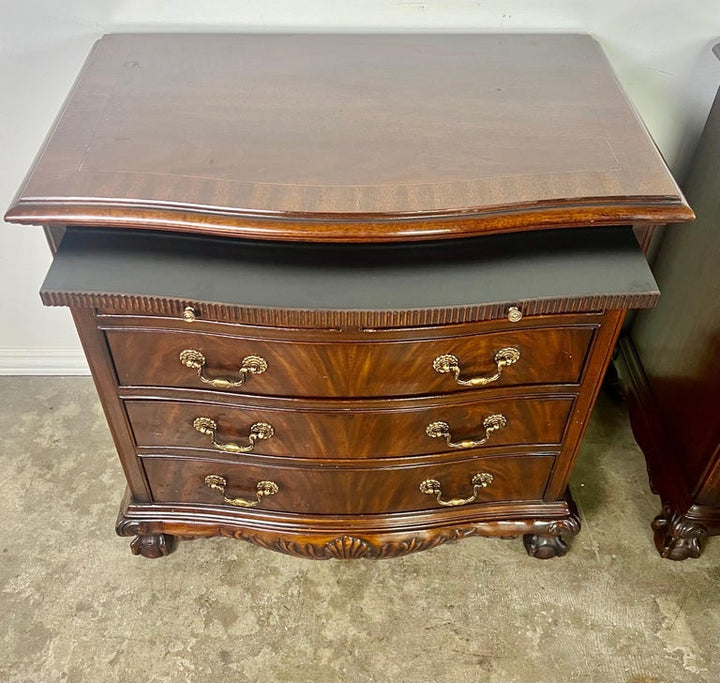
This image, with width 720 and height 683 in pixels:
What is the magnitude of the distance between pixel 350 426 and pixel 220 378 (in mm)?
237

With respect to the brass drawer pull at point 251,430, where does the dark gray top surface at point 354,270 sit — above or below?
above

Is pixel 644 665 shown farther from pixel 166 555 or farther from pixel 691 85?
pixel 691 85

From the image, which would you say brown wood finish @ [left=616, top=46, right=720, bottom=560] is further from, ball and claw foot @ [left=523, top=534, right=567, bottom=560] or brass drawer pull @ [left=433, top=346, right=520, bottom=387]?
brass drawer pull @ [left=433, top=346, right=520, bottom=387]

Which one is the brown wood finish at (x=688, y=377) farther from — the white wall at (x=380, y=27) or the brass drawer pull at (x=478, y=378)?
the brass drawer pull at (x=478, y=378)

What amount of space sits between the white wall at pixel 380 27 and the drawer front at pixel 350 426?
679 mm

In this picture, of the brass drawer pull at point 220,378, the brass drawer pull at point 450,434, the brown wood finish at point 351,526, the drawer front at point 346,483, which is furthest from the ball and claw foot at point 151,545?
the brass drawer pull at point 450,434

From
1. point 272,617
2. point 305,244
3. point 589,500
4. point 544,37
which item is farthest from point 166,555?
point 544,37

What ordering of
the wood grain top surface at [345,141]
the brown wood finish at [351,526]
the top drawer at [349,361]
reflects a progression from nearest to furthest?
the wood grain top surface at [345,141]
the top drawer at [349,361]
the brown wood finish at [351,526]

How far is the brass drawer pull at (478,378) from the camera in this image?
1.09 metres

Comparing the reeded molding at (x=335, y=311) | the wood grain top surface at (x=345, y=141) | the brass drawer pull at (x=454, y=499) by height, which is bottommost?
the brass drawer pull at (x=454, y=499)

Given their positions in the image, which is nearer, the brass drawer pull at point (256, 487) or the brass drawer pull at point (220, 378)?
the brass drawer pull at point (220, 378)

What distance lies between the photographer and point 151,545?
147cm

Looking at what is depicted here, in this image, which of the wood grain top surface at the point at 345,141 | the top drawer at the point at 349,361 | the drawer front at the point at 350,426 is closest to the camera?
the wood grain top surface at the point at 345,141

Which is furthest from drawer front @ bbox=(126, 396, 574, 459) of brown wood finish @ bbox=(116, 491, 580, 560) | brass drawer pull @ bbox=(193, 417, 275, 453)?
brown wood finish @ bbox=(116, 491, 580, 560)
